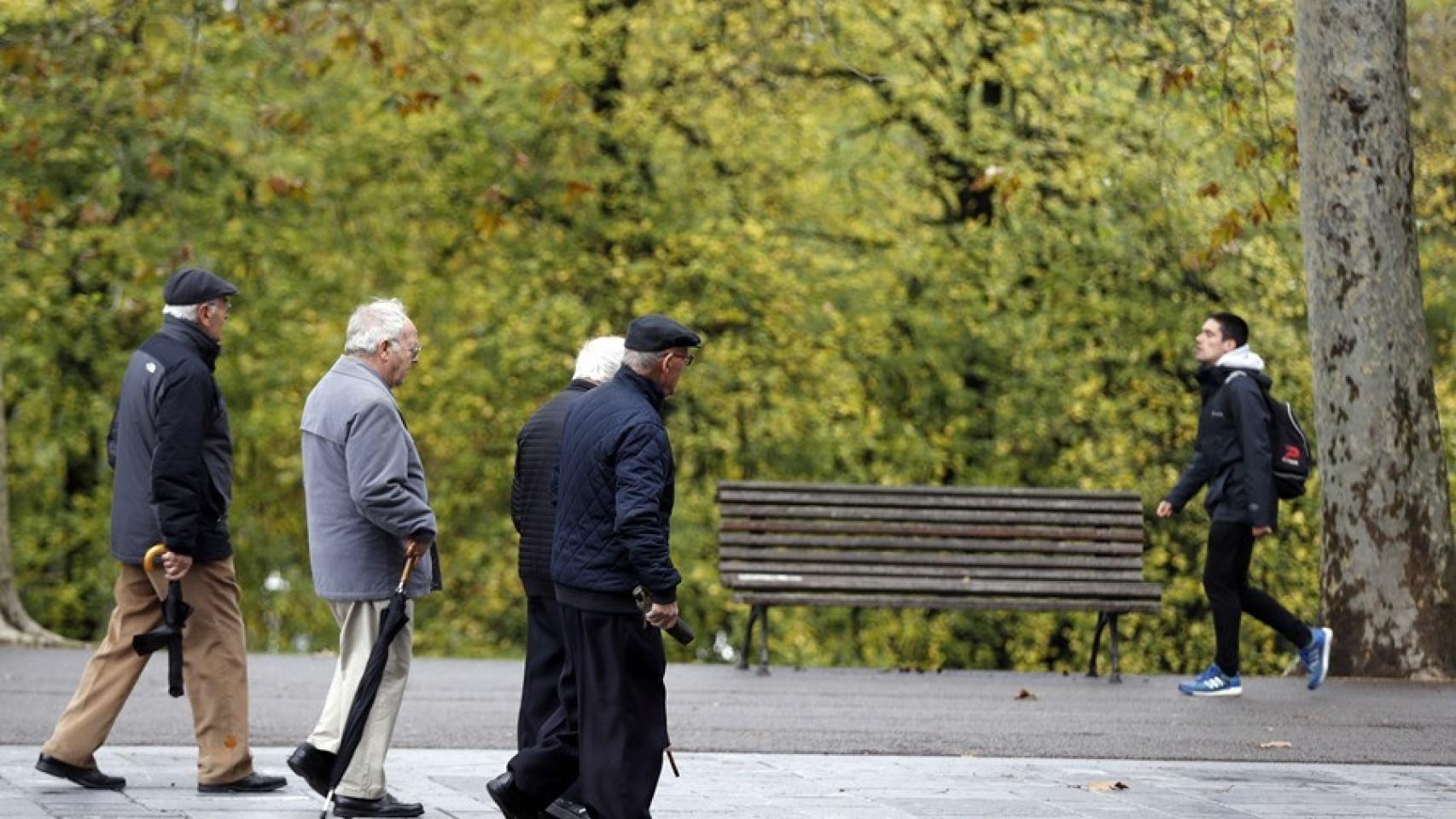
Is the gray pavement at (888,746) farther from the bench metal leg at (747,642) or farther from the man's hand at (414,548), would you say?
the man's hand at (414,548)

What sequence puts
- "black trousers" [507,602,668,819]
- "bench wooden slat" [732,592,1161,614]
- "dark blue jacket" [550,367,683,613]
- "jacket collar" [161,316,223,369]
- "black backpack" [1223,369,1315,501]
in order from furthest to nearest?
"bench wooden slat" [732,592,1161,614] < "black backpack" [1223,369,1315,501] < "jacket collar" [161,316,223,369] < "black trousers" [507,602,668,819] < "dark blue jacket" [550,367,683,613]

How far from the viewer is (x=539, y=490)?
8.15m

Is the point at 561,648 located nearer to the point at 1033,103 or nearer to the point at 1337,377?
the point at 1337,377

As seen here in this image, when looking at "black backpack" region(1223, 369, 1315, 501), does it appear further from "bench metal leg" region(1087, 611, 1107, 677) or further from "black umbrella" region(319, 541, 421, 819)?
"black umbrella" region(319, 541, 421, 819)

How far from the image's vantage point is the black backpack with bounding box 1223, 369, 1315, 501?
475 inches

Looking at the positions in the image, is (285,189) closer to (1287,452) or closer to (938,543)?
(938,543)

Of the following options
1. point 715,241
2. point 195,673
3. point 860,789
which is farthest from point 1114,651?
point 715,241

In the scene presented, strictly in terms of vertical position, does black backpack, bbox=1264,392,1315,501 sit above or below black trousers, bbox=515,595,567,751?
above

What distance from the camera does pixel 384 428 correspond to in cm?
762

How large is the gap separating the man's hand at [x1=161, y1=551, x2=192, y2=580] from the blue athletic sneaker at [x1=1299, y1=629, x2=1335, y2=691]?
6.82m

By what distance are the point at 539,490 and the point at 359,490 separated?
813mm

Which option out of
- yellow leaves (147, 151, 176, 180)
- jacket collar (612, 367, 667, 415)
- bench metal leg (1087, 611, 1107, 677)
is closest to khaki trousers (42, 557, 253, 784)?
jacket collar (612, 367, 667, 415)

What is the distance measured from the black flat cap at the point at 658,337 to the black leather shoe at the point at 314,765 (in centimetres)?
183

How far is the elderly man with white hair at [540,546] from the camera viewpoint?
7980 millimetres
